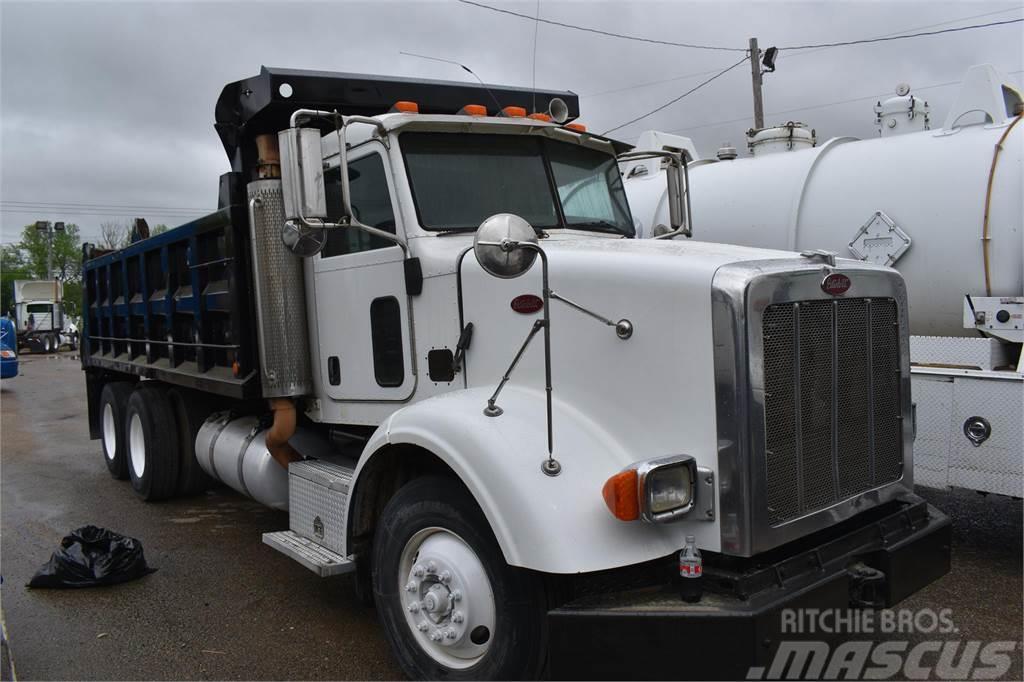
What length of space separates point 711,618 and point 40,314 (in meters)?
41.3

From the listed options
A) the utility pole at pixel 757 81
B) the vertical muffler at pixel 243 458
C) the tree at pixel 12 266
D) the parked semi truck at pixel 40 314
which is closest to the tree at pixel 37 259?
the tree at pixel 12 266

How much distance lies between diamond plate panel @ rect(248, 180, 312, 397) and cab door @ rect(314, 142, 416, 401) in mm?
163

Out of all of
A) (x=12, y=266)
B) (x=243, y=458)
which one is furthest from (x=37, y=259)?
(x=243, y=458)

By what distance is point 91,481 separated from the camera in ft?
27.0

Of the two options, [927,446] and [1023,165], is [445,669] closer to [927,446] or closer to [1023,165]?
[927,446]

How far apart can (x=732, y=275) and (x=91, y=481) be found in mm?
7524

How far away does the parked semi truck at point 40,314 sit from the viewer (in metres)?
35.8

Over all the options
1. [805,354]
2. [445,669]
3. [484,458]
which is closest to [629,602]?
[484,458]

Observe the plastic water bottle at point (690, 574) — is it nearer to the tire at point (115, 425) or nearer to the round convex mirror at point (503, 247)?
the round convex mirror at point (503, 247)

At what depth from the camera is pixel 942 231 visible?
16.9 feet

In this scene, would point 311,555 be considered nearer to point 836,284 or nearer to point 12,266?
point 836,284

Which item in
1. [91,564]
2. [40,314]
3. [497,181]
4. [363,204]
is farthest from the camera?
[40,314]

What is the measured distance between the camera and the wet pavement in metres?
3.92

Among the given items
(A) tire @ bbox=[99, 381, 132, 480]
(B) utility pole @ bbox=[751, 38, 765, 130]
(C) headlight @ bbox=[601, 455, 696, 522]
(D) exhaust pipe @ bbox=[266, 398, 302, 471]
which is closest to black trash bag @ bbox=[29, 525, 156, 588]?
(D) exhaust pipe @ bbox=[266, 398, 302, 471]
